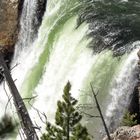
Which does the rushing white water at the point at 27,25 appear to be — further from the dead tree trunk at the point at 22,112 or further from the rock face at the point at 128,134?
the dead tree trunk at the point at 22,112

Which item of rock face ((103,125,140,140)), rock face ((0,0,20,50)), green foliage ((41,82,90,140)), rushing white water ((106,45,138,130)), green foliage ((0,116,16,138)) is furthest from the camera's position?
rock face ((0,0,20,50))

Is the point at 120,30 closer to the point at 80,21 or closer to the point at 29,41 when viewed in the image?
the point at 80,21

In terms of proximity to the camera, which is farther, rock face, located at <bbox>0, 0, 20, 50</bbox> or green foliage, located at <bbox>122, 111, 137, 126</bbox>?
rock face, located at <bbox>0, 0, 20, 50</bbox>

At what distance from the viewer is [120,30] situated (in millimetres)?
17953

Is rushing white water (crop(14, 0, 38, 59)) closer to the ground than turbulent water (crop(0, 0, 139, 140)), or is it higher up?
higher up

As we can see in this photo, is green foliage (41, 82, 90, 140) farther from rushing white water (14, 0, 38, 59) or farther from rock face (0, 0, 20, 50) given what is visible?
rock face (0, 0, 20, 50)

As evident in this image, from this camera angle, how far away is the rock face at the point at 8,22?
2450cm

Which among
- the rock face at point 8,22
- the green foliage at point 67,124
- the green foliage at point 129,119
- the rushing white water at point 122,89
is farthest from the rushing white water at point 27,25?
the green foliage at point 67,124

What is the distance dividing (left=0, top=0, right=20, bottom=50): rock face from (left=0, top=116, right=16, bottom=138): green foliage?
→ 5.17m

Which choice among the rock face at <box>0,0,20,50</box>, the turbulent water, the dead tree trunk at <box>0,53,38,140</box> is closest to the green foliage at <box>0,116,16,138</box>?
the turbulent water

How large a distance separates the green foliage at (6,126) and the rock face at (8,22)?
517cm

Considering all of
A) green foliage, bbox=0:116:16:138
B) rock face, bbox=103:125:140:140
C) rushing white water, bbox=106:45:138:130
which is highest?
green foliage, bbox=0:116:16:138

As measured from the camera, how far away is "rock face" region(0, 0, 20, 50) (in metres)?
24.5

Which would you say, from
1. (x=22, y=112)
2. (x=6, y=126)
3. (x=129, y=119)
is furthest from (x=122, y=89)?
(x=22, y=112)
